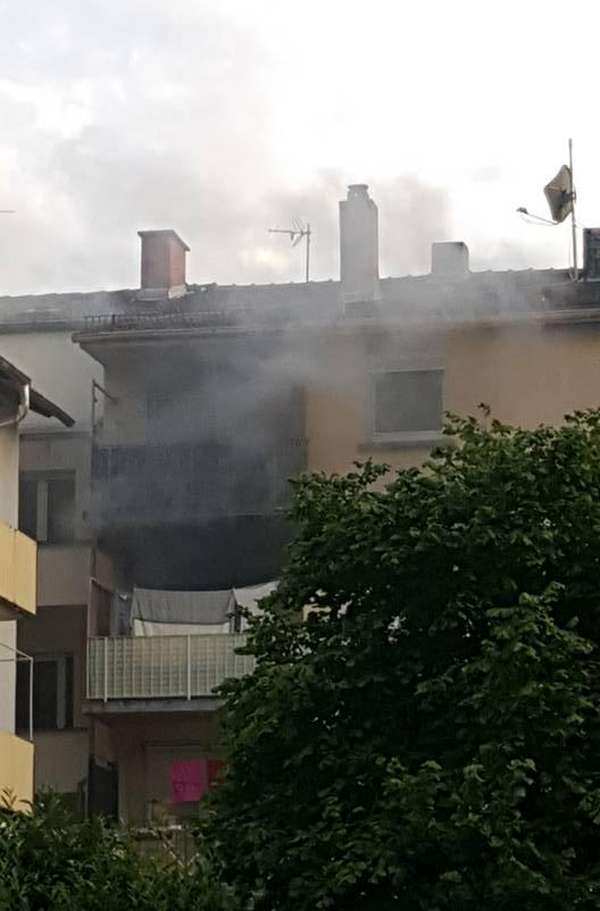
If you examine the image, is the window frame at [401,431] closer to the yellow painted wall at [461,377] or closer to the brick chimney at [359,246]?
the yellow painted wall at [461,377]

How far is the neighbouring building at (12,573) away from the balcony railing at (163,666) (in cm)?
137

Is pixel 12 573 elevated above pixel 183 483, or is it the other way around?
pixel 183 483

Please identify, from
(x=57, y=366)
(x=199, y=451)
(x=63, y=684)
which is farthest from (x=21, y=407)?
(x=57, y=366)

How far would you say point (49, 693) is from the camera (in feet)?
138

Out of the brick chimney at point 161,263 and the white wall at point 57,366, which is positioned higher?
the brick chimney at point 161,263

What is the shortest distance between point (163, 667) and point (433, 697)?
1654cm

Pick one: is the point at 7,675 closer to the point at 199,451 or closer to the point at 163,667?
the point at 163,667

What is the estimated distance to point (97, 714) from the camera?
40719mm

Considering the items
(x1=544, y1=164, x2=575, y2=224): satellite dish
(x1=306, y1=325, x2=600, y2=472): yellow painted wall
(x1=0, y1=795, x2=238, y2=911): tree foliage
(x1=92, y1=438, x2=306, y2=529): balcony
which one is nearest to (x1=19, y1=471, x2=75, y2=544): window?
(x1=92, y1=438, x2=306, y2=529): balcony

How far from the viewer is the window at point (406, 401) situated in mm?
42031

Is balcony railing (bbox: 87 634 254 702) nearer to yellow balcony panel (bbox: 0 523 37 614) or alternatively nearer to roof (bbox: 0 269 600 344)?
yellow balcony panel (bbox: 0 523 37 614)

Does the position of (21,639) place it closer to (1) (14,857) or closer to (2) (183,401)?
(2) (183,401)

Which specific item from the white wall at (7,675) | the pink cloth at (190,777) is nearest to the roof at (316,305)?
the white wall at (7,675)

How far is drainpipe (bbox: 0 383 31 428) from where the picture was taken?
35.4 metres
